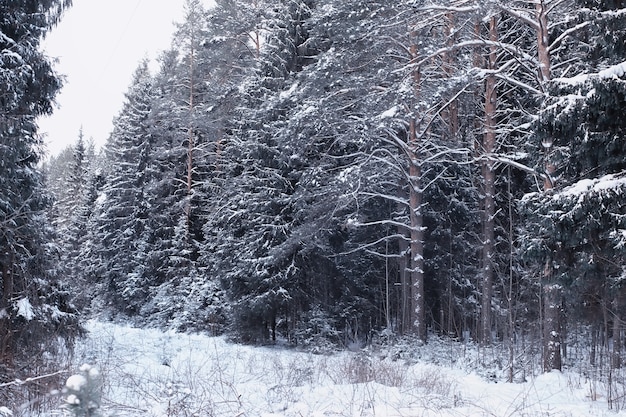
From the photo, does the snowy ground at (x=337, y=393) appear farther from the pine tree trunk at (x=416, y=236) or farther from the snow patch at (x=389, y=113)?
the snow patch at (x=389, y=113)

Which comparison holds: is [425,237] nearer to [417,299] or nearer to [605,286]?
[417,299]

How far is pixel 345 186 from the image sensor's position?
15.2 meters

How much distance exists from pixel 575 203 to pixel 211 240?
15507mm

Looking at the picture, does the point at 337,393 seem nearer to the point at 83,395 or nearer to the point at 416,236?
the point at 83,395

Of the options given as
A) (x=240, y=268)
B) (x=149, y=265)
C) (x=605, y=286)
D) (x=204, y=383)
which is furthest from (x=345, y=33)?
(x=149, y=265)

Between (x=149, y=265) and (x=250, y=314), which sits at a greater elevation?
(x=149, y=265)

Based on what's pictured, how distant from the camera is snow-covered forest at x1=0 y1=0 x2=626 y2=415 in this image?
8.55m

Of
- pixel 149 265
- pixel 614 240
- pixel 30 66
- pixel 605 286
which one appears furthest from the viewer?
pixel 149 265

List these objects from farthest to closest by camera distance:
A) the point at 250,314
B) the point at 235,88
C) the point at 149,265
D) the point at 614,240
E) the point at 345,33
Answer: the point at 149,265, the point at 235,88, the point at 250,314, the point at 345,33, the point at 614,240

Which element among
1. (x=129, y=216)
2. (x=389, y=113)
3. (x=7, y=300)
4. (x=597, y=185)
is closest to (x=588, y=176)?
(x=597, y=185)

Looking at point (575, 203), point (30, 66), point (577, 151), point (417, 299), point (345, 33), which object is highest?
point (345, 33)

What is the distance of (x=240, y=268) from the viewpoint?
17188 millimetres

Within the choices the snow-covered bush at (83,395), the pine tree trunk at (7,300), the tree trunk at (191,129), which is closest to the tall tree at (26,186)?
the pine tree trunk at (7,300)

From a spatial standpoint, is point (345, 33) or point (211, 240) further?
point (211, 240)
